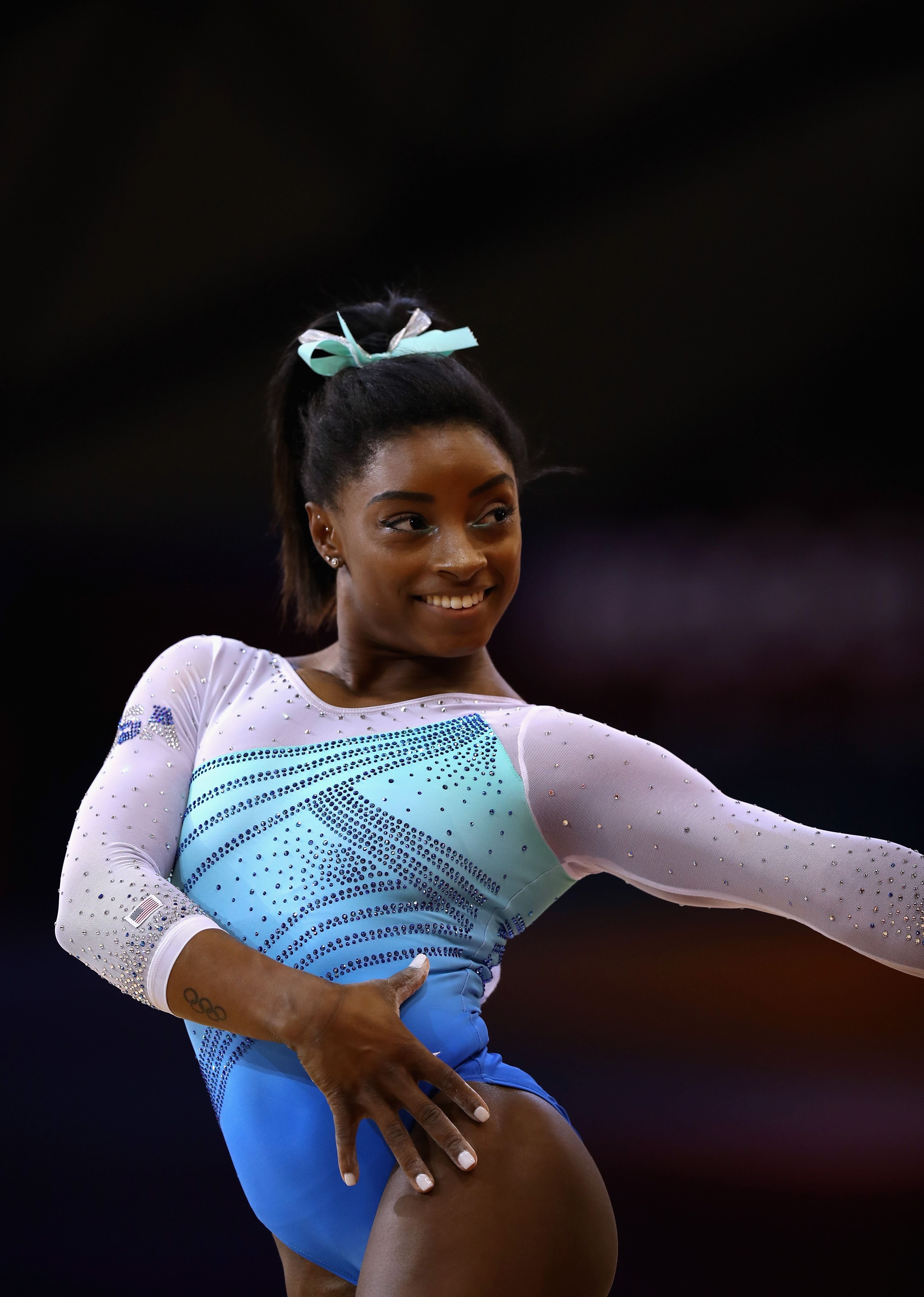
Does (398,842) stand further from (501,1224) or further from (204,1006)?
(501,1224)

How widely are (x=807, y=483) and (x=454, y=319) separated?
0.93 metres

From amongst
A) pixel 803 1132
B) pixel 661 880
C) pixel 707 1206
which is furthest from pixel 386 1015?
pixel 803 1132

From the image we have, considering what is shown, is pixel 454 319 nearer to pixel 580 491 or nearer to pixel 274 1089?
pixel 580 491

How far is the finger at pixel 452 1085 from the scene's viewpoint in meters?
1.05

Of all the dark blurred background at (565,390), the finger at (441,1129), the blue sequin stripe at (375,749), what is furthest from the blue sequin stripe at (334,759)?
the dark blurred background at (565,390)

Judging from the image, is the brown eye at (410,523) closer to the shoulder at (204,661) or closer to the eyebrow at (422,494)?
the eyebrow at (422,494)

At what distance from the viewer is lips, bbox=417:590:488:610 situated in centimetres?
137

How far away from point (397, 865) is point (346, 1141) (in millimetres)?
265

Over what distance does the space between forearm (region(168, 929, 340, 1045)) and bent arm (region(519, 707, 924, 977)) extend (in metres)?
0.29

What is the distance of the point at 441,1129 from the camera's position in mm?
1030

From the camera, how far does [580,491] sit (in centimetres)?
313

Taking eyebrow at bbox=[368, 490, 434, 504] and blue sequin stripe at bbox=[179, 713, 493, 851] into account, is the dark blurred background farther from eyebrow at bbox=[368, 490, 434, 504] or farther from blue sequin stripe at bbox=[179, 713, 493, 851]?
eyebrow at bbox=[368, 490, 434, 504]

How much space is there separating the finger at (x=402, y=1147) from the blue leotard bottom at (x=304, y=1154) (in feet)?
0.19

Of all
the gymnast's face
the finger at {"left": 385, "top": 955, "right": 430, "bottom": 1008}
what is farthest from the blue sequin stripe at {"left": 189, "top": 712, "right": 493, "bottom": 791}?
the finger at {"left": 385, "top": 955, "right": 430, "bottom": 1008}
